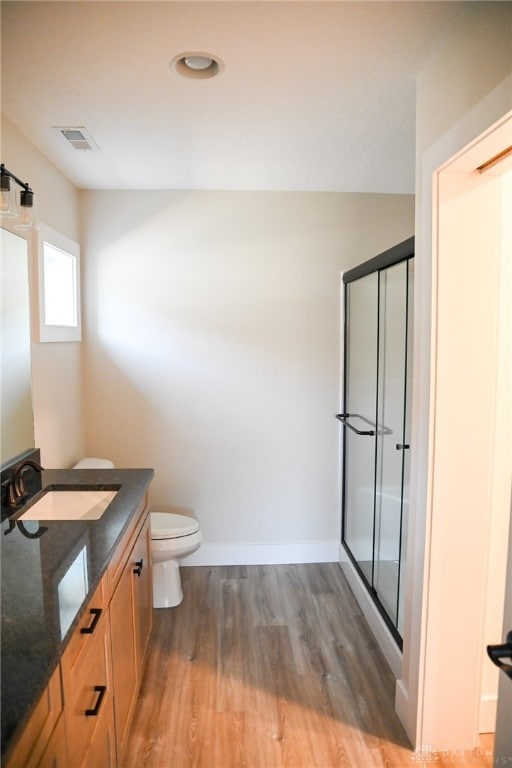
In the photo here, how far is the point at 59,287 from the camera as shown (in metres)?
2.83

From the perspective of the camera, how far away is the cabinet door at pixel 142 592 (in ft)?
6.48

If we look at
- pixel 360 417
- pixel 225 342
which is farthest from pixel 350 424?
pixel 225 342

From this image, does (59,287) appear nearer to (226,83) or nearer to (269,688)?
(226,83)

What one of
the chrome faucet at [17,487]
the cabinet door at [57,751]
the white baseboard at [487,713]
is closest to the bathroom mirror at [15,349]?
the chrome faucet at [17,487]

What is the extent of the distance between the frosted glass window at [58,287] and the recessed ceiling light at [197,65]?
3.76 feet

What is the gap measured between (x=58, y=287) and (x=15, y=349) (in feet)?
2.83

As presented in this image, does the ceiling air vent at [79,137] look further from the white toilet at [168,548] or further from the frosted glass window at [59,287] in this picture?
the white toilet at [168,548]

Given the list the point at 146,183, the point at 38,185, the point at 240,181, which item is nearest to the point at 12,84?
the point at 38,185

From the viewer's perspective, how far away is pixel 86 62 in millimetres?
1661

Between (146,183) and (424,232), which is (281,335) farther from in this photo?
(424,232)

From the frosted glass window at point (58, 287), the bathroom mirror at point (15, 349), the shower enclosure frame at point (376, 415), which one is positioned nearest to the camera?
the bathroom mirror at point (15, 349)

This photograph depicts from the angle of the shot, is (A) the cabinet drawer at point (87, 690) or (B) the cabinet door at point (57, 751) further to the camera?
(A) the cabinet drawer at point (87, 690)

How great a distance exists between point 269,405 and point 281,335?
1.57 feet

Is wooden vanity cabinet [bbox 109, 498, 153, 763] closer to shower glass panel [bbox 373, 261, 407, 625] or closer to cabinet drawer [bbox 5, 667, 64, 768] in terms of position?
cabinet drawer [bbox 5, 667, 64, 768]
